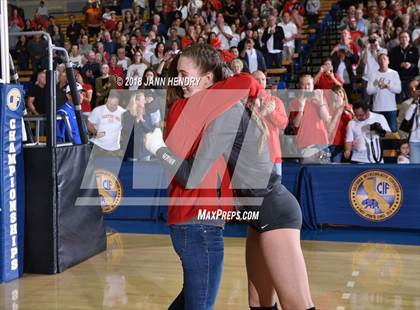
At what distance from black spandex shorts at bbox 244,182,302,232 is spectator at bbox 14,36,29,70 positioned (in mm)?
12913

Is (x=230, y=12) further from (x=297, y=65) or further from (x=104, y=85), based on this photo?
(x=104, y=85)

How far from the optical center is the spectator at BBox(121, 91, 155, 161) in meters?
7.90

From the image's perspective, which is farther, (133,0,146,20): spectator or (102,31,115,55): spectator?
(133,0,146,20): spectator

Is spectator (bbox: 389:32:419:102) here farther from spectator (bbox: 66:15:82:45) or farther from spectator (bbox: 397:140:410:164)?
spectator (bbox: 66:15:82:45)

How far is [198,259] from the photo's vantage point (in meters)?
2.54


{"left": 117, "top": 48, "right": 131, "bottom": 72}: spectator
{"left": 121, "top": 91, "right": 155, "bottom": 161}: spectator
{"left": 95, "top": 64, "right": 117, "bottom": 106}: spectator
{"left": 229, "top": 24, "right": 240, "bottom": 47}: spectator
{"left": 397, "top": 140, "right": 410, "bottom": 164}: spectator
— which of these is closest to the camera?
{"left": 121, "top": 91, "right": 155, "bottom": 161}: spectator

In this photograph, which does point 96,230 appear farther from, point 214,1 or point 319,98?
point 214,1

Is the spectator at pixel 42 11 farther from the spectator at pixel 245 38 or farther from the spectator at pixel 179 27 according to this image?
the spectator at pixel 245 38

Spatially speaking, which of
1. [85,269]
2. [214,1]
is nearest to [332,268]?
[85,269]

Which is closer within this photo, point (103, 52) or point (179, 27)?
point (103, 52)

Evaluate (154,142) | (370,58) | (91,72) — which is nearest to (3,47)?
(154,142)

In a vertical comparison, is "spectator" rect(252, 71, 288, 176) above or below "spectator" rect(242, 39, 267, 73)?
above

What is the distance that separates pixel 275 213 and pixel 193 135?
60cm

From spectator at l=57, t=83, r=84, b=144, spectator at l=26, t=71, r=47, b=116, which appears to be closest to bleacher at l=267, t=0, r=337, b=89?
spectator at l=26, t=71, r=47, b=116
